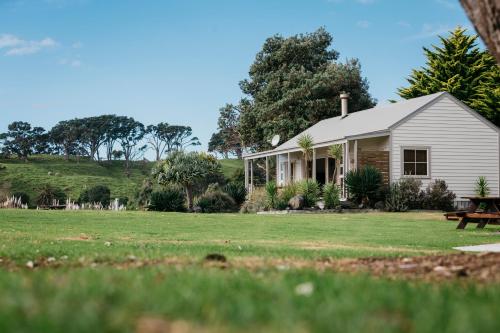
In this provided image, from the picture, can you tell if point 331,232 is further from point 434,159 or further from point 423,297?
point 434,159

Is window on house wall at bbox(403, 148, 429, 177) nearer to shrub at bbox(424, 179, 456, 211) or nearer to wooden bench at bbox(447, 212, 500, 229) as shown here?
shrub at bbox(424, 179, 456, 211)

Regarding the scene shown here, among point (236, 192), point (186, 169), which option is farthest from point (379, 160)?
point (186, 169)

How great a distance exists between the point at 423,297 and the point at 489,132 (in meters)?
28.0

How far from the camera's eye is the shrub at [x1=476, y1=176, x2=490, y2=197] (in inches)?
1164

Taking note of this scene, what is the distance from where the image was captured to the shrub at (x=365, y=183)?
2769 cm

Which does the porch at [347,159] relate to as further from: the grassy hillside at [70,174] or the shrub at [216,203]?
the grassy hillside at [70,174]

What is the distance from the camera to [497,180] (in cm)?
3034

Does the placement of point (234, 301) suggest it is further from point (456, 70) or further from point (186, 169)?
point (456, 70)

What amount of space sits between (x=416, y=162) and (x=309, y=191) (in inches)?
191

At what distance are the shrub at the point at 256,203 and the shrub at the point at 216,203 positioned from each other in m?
1.23

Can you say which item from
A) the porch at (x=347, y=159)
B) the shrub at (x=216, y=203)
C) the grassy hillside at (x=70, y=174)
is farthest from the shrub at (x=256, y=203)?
the grassy hillside at (x=70, y=174)

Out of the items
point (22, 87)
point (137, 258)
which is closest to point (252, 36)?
point (22, 87)

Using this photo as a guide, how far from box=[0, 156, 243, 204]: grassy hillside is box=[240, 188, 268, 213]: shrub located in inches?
886

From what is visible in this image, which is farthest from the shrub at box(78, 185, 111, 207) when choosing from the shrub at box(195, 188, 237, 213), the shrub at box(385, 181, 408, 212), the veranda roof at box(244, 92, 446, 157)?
the shrub at box(385, 181, 408, 212)
